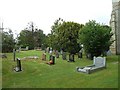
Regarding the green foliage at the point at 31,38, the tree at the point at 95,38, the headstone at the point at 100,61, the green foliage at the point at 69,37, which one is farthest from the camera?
the green foliage at the point at 31,38

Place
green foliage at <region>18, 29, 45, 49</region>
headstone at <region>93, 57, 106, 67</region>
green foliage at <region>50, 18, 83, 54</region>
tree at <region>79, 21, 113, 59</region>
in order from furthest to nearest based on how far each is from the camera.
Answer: green foliage at <region>18, 29, 45, 49</region> → green foliage at <region>50, 18, 83, 54</region> → tree at <region>79, 21, 113, 59</region> → headstone at <region>93, 57, 106, 67</region>

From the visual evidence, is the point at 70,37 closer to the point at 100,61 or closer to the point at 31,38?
the point at 100,61

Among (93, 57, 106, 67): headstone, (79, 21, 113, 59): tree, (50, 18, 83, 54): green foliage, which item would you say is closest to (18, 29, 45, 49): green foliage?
(50, 18, 83, 54): green foliage

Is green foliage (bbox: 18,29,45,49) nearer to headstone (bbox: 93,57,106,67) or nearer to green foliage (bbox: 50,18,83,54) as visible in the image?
green foliage (bbox: 50,18,83,54)

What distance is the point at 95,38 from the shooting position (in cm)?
2702

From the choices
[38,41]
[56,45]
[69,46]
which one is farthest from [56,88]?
[38,41]

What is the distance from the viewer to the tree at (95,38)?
27281mm

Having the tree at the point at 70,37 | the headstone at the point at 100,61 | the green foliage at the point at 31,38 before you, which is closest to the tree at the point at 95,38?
the headstone at the point at 100,61

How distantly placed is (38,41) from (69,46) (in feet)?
125

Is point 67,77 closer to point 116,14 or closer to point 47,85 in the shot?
point 47,85

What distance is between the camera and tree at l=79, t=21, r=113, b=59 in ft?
89.5

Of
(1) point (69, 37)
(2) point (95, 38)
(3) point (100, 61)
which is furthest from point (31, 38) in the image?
(3) point (100, 61)

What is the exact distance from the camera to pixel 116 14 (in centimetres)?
4212

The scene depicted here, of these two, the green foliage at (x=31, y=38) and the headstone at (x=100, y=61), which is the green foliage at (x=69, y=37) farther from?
the green foliage at (x=31, y=38)
